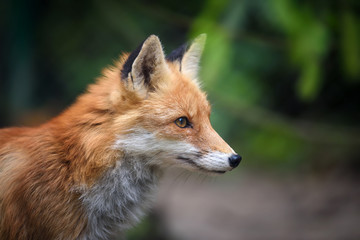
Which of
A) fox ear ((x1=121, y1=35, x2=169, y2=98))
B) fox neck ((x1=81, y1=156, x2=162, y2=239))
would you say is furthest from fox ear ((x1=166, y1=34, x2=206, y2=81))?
fox neck ((x1=81, y1=156, x2=162, y2=239))

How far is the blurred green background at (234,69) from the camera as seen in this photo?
5383 mm

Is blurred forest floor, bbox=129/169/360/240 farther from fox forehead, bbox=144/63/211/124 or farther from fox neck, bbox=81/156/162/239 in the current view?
fox forehead, bbox=144/63/211/124

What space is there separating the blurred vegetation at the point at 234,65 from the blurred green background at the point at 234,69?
0.02m

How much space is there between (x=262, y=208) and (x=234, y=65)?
255 cm

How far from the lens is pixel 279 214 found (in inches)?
270

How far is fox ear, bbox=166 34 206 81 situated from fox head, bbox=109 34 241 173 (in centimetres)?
39

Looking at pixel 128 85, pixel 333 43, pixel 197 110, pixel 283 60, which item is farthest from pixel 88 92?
pixel 283 60

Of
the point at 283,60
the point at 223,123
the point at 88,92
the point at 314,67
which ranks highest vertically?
the point at 283,60

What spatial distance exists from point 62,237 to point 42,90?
19.2 feet

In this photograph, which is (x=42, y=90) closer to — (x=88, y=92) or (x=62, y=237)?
(x=88, y=92)

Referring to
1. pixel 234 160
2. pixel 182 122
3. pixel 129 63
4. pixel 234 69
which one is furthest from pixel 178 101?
pixel 234 69

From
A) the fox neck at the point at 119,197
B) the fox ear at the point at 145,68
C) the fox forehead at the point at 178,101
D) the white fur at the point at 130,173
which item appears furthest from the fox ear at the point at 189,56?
the fox neck at the point at 119,197

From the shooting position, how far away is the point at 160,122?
111 inches

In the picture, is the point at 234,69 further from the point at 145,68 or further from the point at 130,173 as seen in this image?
the point at 130,173
